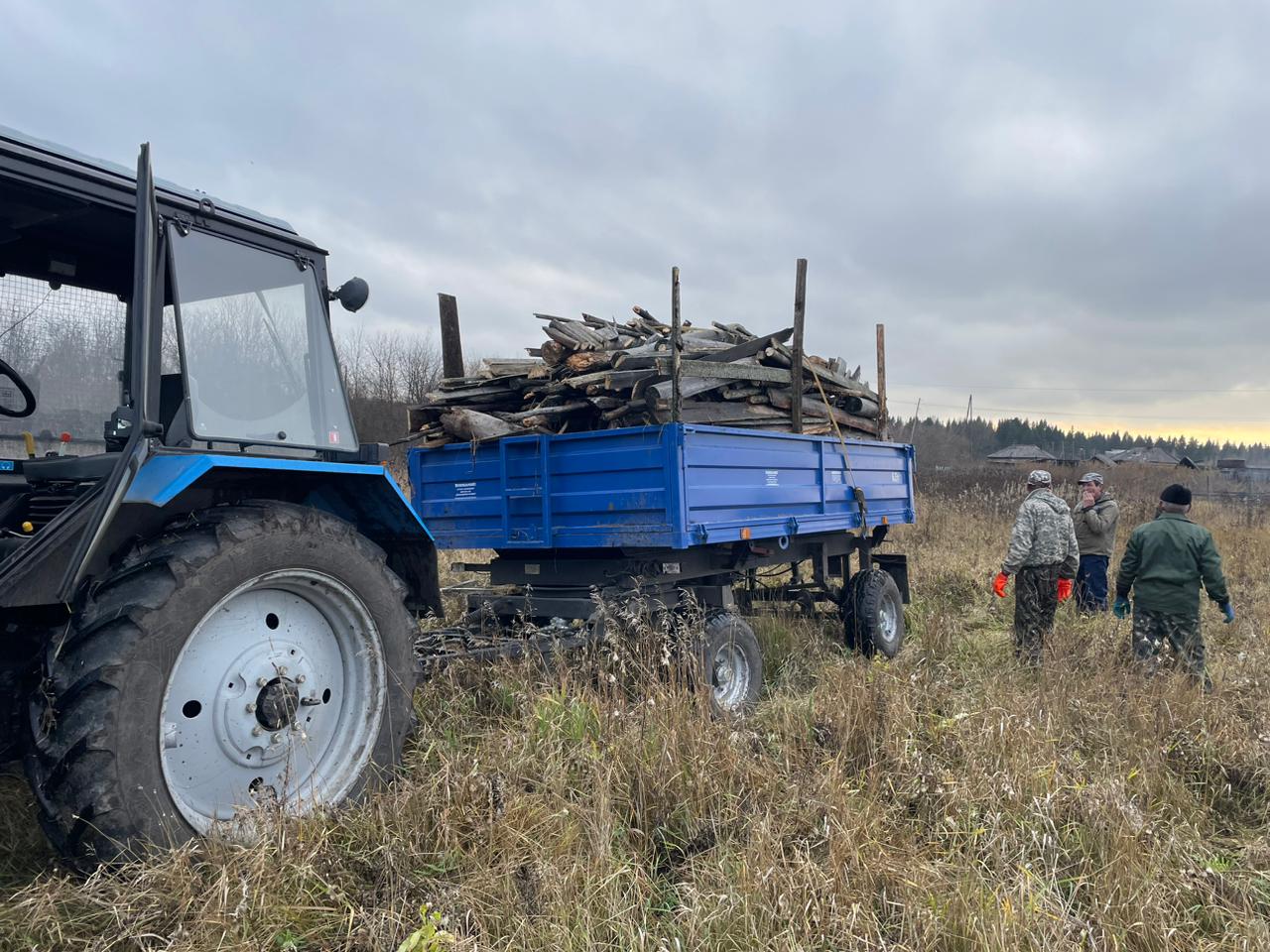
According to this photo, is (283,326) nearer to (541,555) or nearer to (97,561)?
(97,561)

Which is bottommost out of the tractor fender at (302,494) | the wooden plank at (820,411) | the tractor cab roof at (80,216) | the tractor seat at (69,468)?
the tractor fender at (302,494)

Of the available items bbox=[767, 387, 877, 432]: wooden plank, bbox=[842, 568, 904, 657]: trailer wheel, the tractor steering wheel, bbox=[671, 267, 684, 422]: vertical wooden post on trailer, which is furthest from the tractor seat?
bbox=[842, 568, 904, 657]: trailer wheel

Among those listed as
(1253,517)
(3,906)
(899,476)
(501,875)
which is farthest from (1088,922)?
(1253,517)

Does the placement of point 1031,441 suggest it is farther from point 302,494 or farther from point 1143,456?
point 302,494

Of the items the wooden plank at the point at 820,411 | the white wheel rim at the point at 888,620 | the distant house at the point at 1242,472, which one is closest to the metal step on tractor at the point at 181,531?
the wooden plank at the point at 820,411

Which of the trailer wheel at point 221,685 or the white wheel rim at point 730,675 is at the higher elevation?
the trailer wheel at point 221,685

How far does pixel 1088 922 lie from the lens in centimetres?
294

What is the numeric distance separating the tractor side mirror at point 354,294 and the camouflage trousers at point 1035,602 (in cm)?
609

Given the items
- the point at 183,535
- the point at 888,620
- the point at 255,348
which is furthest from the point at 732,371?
the point at 183,535

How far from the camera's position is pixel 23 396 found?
11.0ft

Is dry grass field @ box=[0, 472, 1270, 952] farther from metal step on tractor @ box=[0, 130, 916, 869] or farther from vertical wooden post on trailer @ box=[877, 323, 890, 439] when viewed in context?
vertical wooden post on trailer @ box=[877, 323, 890, 439]

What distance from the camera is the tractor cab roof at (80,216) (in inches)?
109

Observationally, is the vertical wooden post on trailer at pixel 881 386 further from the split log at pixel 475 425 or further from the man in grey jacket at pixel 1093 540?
the split log at pixel 475 425

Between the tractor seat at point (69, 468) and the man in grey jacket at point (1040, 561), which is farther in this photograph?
the man in grey jacket at point (1040, 561)
